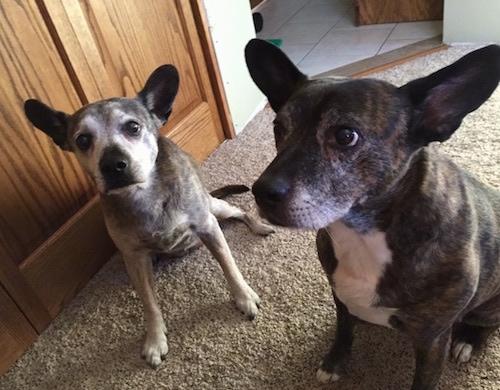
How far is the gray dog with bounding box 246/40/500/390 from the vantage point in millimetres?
923

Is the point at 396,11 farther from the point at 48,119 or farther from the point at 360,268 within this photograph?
the point at 360,268

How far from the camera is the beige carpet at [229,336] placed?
4.55ft

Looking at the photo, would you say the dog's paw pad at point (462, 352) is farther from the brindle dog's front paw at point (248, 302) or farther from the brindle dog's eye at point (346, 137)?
the brindle dog's eye at point (346, 137)

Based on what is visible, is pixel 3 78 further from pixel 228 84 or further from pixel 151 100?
pixel 228 84

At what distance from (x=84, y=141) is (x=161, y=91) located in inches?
12.3

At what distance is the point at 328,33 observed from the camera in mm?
3756

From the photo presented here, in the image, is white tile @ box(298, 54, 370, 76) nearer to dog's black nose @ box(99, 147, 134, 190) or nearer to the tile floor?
the tile floor

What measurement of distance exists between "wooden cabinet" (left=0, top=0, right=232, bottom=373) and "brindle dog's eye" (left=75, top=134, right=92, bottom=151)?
311 millimetres

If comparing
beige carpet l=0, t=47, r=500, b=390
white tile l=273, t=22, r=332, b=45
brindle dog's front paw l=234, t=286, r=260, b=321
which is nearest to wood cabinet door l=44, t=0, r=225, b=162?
beige carpet l=0, t=47, r=500, b=390

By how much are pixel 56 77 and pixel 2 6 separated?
28cm

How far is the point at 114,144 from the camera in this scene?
4.54 ft

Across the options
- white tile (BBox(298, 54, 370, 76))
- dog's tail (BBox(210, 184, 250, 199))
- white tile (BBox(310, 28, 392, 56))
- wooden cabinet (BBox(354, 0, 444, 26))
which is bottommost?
white tile (BBox(310, 28, 392, 56))

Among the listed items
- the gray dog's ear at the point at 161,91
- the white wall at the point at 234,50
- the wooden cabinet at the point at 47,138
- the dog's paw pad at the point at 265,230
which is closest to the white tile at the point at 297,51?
the white wall at the point at 234,50

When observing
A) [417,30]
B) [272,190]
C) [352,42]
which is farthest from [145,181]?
[417,30]
